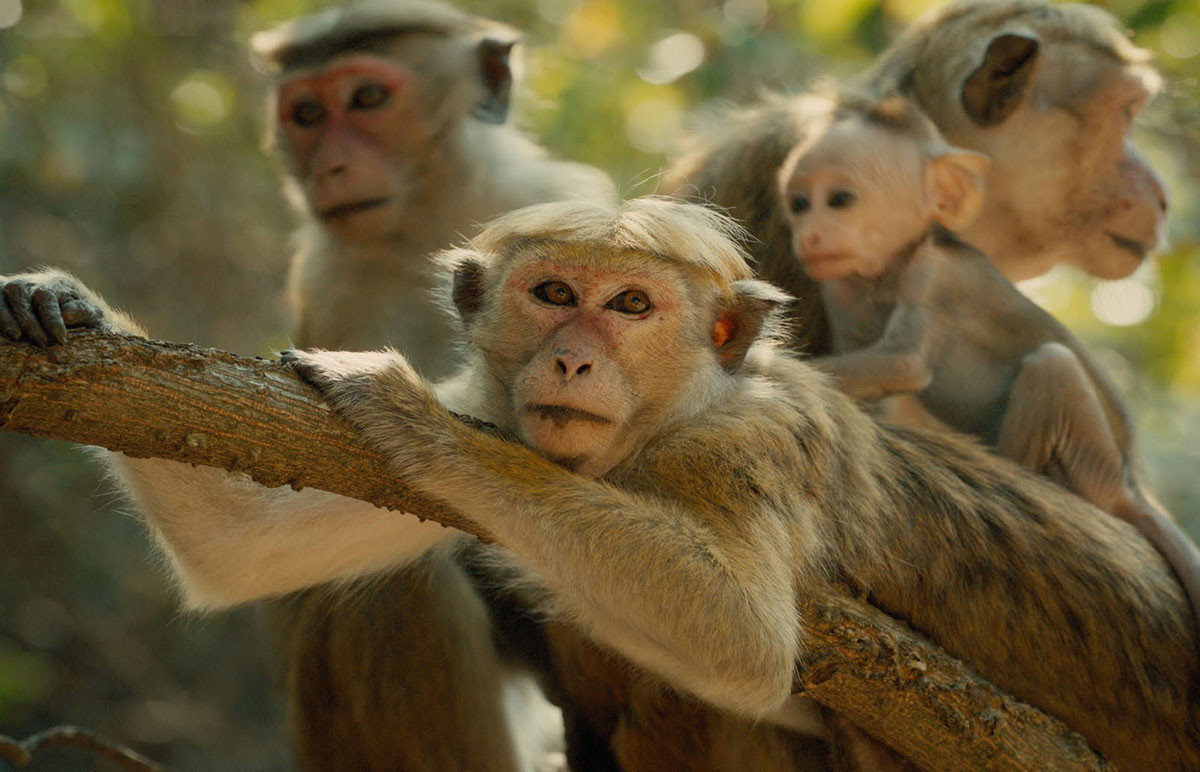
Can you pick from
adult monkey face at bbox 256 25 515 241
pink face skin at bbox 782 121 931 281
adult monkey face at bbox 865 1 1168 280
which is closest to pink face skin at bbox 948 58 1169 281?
adult monkey face at bbox 865 1 1168 280

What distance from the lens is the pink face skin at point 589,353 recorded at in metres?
3.53

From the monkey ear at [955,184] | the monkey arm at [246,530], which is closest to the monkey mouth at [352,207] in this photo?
the monkey arm at [246,530]

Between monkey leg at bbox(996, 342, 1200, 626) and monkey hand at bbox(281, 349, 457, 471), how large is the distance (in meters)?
2.44

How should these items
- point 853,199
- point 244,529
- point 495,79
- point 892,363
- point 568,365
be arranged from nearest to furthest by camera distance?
point 568,365 < point 244,529 < point 892,363 < point 853,199 < point 495,79

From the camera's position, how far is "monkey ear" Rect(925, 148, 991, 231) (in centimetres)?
519

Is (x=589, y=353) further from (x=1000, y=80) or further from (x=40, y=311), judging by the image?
(x=1000, y=80)

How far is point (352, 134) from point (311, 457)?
3.53m

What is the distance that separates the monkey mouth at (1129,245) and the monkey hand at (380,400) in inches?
146

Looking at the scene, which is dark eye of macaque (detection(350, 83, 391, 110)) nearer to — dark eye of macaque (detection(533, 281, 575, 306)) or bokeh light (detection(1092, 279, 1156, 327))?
dark eye of macaque (detection(533, 281, 575, 306))

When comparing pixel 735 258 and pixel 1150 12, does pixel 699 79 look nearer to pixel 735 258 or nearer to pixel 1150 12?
pixel 1150 12

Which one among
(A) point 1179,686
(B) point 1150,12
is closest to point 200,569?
(A) point 1179,686

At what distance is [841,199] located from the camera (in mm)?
5051

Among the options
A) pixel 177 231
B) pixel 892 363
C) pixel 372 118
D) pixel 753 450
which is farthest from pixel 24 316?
pixel 177 231

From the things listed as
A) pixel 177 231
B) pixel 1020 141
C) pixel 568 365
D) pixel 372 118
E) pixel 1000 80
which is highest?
pixel 1000 80
